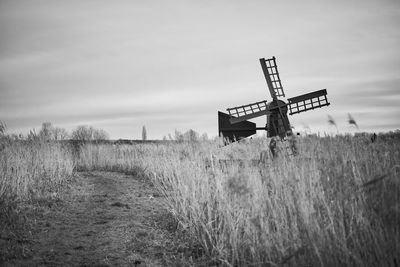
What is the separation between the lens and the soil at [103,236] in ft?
11.4

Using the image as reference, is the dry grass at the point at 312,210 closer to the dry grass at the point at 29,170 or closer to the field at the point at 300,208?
the field at the point at 300,208

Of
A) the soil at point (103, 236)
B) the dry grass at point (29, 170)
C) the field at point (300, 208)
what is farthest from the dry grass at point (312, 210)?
the dry grass at point (29, 170)

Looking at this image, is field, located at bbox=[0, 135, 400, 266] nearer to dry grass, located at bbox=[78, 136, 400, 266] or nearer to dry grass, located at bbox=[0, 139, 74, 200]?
dry grass, located at bbox=[78, 136, 400, 266]

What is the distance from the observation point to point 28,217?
17.1ft

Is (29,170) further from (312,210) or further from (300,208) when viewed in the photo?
(312,210)

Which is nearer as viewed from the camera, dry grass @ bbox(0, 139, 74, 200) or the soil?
the soil

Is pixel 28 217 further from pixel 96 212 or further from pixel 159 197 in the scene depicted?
pixel 159 197

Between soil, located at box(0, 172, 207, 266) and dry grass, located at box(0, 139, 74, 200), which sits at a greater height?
dry grass, located at box(0, 139, 74, 200)

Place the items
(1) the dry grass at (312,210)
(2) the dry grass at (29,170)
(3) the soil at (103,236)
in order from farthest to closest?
(2) the dry grass at (29,170) < (3) the soil at (103,236) < (1) the dry grass at (312,210)

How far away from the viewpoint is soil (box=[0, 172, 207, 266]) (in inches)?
137

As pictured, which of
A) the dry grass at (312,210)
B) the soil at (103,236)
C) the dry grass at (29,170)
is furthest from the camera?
the dry grass at (29,170)

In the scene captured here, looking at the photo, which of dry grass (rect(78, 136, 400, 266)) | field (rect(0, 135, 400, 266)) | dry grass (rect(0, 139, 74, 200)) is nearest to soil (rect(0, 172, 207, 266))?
field (rect(0, 135, 400, 266))

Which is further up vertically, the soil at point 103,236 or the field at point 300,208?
the field at point 300,208

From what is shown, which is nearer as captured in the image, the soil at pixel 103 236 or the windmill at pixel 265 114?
the soil at pixel 103 236
